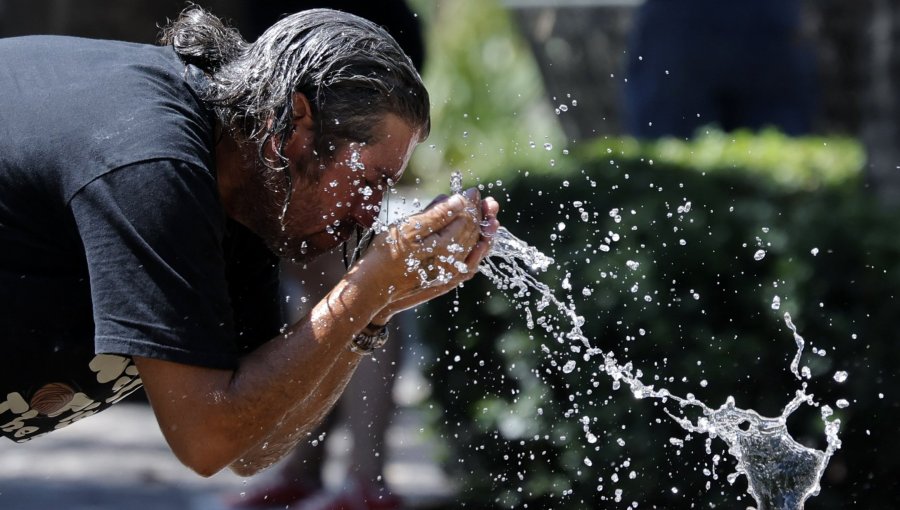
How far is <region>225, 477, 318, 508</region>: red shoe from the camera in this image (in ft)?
14.9

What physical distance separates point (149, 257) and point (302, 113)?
0.38 metres

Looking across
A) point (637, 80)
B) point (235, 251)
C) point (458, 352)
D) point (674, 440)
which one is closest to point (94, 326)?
point (235, 251)

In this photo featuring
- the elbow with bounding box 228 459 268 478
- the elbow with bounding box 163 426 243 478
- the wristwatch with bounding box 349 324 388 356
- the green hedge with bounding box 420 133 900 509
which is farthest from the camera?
the green hedge with bounding box 420 133 900 509

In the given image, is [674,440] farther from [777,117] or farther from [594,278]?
[777,117]

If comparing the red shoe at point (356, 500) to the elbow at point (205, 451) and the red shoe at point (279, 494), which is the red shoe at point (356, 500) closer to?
the red shoe at point (279, 494)

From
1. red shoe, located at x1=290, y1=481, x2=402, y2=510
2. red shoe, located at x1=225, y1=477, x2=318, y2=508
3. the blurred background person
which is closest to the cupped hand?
red shoe, located at x1=290, y1=481, x2=402, y2=510

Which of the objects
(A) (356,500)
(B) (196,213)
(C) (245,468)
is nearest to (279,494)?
(A) (356,500)

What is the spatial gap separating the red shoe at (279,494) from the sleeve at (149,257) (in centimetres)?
258

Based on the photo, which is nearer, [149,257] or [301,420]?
[149,257]

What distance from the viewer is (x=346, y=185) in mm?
2246

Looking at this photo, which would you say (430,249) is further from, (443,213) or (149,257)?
(149,257)

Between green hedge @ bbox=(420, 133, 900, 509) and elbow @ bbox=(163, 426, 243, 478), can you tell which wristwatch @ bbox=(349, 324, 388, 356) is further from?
green hedge @ bbox=(420, 133, 900, 509)

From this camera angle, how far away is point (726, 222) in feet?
13.1

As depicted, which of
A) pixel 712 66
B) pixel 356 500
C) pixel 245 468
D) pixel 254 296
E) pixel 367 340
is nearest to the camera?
A: pixel 367 340
